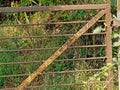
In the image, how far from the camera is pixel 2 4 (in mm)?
9078

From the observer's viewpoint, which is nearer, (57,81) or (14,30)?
(57,81)

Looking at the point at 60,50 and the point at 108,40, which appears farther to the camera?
the point at 108,40

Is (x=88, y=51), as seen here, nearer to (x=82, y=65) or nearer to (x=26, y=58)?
(x=82, y=65)

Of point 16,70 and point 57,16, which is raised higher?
point 57,16

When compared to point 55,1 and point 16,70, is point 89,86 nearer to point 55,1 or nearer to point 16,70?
point 16,70

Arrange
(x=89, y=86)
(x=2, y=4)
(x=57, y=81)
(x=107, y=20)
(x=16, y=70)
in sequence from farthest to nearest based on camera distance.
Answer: (x=2, y=4) → (x=16, y=70) → (x=57, y=81) → (x=89, y=86) → (x=107, y=20)

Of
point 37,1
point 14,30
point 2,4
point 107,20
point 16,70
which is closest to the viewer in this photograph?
point 107,20

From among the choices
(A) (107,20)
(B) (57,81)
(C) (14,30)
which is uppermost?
(A) (107,20)

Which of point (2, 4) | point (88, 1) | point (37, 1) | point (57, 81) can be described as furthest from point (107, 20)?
point (2, 4)

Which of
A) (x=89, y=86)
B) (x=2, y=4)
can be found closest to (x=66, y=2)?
(x=2, y=4)

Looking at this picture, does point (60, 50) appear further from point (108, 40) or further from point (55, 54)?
point (108, 40)

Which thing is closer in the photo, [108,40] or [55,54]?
[55,54]

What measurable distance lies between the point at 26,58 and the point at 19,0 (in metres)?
2.60

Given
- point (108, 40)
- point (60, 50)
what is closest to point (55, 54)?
point (60, 50)
